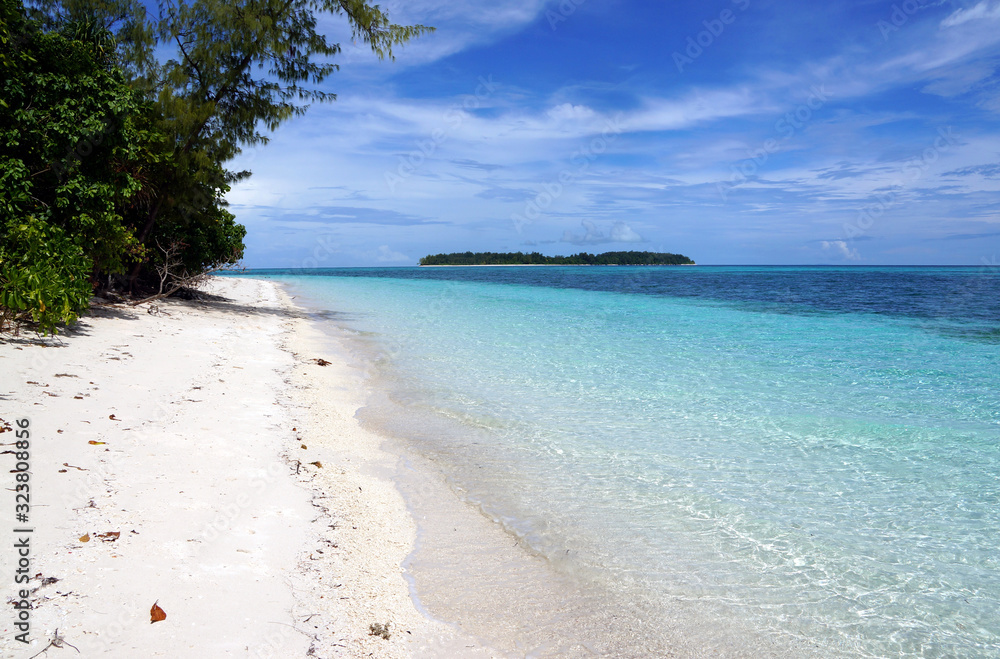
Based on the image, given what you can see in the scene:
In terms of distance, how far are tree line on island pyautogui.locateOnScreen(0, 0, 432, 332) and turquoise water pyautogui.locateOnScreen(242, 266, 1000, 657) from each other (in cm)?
569

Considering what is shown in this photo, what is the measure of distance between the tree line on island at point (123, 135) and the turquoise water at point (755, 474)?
224 inches

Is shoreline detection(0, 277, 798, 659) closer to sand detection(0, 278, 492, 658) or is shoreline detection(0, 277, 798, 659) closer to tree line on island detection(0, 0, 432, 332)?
sand detection(0, 278, 492, 658)

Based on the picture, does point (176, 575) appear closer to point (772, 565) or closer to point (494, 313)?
point (772, 565)

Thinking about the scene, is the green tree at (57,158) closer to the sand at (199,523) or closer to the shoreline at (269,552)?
the sand at (199,523)

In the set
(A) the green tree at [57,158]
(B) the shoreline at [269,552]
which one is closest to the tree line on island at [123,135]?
(A) the green tree at [57,158]

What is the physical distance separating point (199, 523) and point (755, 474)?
461cm

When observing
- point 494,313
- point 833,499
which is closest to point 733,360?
point 833,499

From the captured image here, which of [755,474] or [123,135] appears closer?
[755,474]

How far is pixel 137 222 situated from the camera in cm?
1494

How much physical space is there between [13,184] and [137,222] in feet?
23.2

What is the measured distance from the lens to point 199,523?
11.3ft

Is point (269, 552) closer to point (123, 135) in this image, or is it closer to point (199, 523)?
point (199, 523)

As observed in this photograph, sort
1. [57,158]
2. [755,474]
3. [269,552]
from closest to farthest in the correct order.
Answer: [269,552] < [755,474] < [57,158]

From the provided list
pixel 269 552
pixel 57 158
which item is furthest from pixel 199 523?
pixel 57 158
